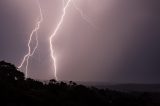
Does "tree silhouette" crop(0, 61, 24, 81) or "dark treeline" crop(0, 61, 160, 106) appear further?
"tree silhouette" crop(0, 61, 24, 81)

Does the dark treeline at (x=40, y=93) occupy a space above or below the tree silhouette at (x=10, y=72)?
below

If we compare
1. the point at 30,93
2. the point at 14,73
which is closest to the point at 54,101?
the point at 30,93

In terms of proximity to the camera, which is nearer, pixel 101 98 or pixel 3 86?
pixel 3 86

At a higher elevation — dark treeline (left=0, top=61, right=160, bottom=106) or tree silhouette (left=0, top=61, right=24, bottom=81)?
tree silhouette (left=0, top=61, right=24, bottom=81)

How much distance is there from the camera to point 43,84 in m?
31.5

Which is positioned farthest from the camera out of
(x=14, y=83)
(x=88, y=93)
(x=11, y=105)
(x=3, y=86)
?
(x=88, y=93)

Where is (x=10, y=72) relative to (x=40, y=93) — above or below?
above

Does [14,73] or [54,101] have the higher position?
[14,73]

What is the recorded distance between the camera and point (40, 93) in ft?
91.6

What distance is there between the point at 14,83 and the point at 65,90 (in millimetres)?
3503

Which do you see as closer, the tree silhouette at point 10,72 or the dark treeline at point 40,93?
the dark treeline at point 40,93

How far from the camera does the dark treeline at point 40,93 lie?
25.6m

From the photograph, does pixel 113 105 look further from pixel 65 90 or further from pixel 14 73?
pixel 14 73

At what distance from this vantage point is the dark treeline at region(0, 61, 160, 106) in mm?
25641
